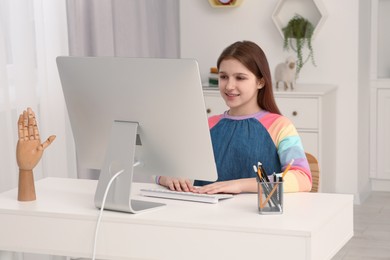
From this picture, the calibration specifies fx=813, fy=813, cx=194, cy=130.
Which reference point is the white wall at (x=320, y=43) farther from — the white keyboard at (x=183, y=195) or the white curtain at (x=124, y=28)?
the white keyboard at (x=183, y=195)

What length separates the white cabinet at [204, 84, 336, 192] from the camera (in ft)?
15.8

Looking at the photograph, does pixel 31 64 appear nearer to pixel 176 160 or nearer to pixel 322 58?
pixel 176 160

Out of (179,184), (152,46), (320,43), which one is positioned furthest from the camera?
(320,43)

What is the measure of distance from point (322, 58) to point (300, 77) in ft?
0.64

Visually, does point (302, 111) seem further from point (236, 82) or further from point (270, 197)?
point (270, 197)

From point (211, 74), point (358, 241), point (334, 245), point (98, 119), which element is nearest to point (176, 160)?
point (98, 119)

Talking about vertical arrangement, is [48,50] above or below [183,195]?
above

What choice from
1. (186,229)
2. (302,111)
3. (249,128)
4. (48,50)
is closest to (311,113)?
(302,111)

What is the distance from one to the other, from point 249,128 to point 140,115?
1.80 feet

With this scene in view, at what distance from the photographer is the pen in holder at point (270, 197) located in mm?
2312

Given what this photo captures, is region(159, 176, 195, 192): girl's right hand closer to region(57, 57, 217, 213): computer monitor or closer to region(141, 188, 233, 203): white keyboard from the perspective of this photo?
region(141, 188, 233, 203): white keyboard

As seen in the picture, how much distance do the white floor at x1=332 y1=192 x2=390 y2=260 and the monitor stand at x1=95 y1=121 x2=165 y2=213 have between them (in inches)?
78.5

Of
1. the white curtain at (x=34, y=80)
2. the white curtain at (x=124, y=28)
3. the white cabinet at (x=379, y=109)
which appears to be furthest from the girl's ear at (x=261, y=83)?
the white cabinet at (x=379, y=109)

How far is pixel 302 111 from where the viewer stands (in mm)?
4859
